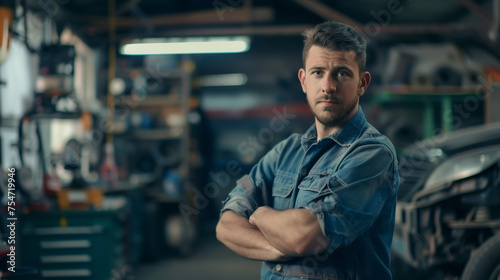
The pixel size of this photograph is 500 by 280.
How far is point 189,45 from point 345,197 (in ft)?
18.4

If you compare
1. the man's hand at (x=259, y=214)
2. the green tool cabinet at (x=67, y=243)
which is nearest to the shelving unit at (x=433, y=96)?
the green tool cabinet at (x=67, y=243)

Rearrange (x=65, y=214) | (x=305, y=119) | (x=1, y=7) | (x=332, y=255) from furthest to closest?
(x=305, y=119) → (x=65, y=214) → (x=1, y=7) → (x=332, y=255)

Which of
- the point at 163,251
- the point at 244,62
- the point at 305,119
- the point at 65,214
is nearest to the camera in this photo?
the point at 65,214

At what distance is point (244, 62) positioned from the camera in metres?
9.66

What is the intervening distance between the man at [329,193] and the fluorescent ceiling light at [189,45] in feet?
16.7

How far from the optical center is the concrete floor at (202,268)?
16.0 ft

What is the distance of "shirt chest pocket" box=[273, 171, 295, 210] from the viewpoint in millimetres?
1537

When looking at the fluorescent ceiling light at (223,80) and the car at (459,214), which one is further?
the fluorescent ceiling light at (223,80)

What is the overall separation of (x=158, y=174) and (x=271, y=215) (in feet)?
16.7

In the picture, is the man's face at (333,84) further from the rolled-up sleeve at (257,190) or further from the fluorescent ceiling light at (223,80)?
the fluorescent ceiling light at (223,80)

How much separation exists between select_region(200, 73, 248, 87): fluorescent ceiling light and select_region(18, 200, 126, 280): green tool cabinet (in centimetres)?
624

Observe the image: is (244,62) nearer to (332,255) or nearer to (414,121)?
(414,121)

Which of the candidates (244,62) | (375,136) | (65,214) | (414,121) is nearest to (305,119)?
(244,62)

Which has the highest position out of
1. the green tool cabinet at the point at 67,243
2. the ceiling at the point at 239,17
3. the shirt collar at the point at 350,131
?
Answer: the ceiling at the point at 239,17
